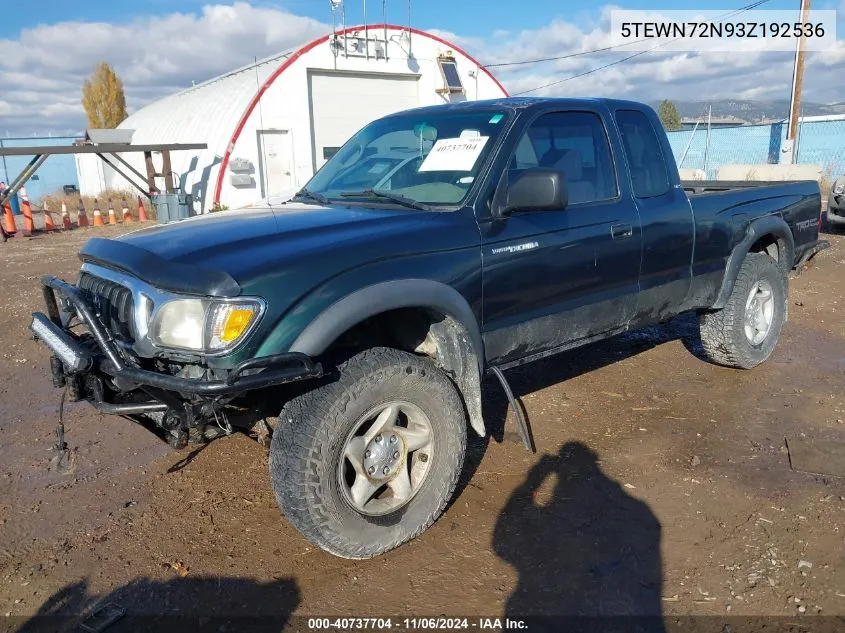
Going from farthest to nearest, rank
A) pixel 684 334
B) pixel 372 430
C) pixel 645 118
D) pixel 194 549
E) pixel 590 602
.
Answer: pixel 684 334, pixel 645 118, pixel 194 549, pixel 372 430, pixel 590 602

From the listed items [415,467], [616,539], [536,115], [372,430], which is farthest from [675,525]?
[536,115]

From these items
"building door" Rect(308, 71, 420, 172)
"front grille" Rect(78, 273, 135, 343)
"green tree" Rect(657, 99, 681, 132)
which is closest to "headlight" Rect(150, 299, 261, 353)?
"front grille" Rect(78, 273, 135, 343)

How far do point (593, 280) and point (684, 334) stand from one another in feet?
10.6

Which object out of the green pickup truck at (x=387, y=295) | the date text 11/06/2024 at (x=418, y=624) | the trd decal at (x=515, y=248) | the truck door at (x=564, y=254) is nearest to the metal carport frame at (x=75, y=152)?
the green pickup truck at (x=387, y=295)

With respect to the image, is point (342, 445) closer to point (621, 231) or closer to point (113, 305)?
A: point (113, 305)

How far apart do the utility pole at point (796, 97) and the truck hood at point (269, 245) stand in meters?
21.1

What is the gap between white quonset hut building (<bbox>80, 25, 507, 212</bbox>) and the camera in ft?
57.5

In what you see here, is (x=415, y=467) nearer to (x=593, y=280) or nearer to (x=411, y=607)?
(x=411, y=607)

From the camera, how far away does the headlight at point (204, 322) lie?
2.55m

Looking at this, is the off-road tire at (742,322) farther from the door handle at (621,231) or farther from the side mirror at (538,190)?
the side mirror at (538,190)

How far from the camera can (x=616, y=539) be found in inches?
125

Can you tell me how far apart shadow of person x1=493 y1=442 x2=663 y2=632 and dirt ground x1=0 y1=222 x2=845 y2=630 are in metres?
0.01

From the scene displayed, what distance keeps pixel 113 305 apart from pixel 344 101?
16982 mm

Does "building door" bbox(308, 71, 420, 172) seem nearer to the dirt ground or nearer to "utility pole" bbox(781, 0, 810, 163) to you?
"utility pole" bbox(781, 0, 810, 163)
